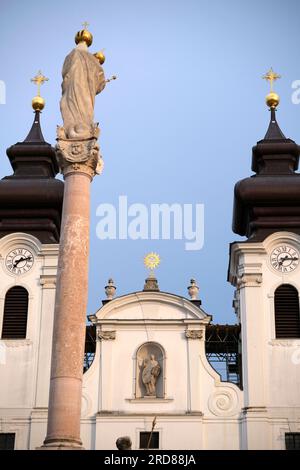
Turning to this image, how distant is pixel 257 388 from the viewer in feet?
88.2

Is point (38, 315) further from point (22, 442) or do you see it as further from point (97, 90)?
point (97, 90)

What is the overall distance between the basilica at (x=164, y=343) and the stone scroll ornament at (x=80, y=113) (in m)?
8.88

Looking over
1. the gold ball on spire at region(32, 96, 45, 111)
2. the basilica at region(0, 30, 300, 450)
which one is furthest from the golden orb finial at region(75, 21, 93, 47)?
the gold ball on spire at region(32, 96, 45, 111)

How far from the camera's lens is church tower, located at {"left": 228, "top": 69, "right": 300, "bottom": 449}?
87.2ft

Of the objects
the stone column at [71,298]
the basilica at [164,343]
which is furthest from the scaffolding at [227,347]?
the stone column at [71,298]

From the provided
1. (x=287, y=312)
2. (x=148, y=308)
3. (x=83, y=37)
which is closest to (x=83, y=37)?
(x=83, y=37)

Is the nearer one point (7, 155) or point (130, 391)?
point (130, 391)

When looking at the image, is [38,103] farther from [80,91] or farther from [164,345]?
[80,91]

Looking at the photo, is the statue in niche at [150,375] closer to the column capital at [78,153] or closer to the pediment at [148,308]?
the pediment at [148,308]

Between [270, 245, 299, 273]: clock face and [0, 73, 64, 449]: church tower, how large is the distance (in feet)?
23.3

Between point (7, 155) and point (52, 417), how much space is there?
18.5 m

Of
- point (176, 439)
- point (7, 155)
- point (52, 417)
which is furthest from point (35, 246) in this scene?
point (52, 417)

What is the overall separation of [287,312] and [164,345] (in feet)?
13.2

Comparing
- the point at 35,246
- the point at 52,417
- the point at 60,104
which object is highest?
the point at 35,246
